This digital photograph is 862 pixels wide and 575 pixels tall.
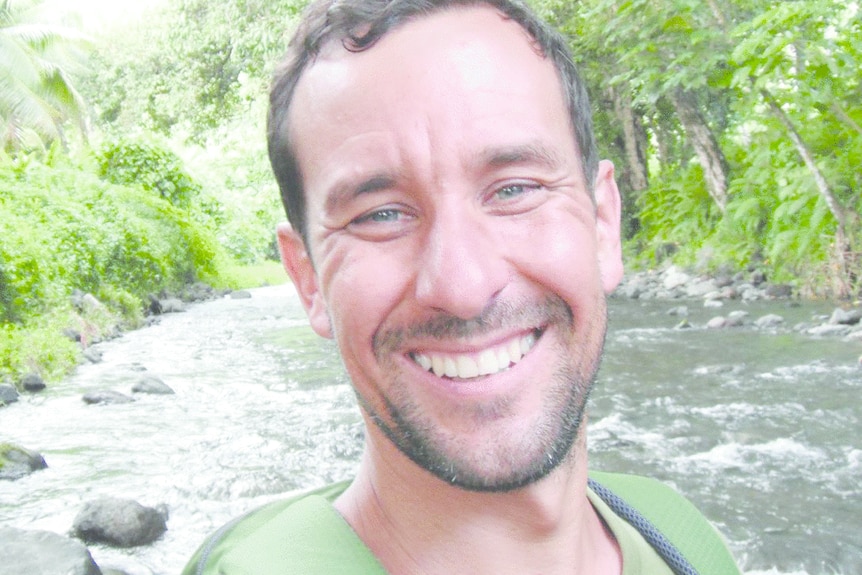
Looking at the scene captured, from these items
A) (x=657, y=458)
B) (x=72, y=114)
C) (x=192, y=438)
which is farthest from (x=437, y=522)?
(x=72, y=114)

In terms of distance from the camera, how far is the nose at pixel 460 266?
58.9 inches

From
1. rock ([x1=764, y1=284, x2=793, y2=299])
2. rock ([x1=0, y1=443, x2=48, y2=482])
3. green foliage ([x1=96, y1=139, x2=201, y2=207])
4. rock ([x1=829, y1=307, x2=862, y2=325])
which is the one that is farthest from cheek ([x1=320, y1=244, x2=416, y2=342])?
green foliage ([x1=96, y1=139, x2=201, y2=207])

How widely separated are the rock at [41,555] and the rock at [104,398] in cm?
494

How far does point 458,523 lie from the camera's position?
1.60 metres

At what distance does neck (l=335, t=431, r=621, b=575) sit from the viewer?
1601mm

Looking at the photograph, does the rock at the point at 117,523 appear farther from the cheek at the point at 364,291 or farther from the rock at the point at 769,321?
the rock at the point at 769,321

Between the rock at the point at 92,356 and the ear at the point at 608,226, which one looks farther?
the rock at the point at 92,356

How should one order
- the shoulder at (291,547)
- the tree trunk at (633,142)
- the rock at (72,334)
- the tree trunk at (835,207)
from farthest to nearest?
the tree trunk at (633,142) < the rock at (72,334) < the tree trunk at (835,207) < the shoulder at (291,547)

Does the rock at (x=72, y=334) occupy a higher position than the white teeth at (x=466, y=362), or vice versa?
the white teeth at (x=466, y=362)

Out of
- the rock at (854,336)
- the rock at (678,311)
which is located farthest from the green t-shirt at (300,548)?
the rock at (678,311)

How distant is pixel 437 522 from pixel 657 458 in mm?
4950

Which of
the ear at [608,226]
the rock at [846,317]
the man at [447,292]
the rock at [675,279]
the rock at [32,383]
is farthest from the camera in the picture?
the rock at [675,279]

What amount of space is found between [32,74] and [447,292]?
25764 mm

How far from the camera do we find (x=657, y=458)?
625 centimetres
